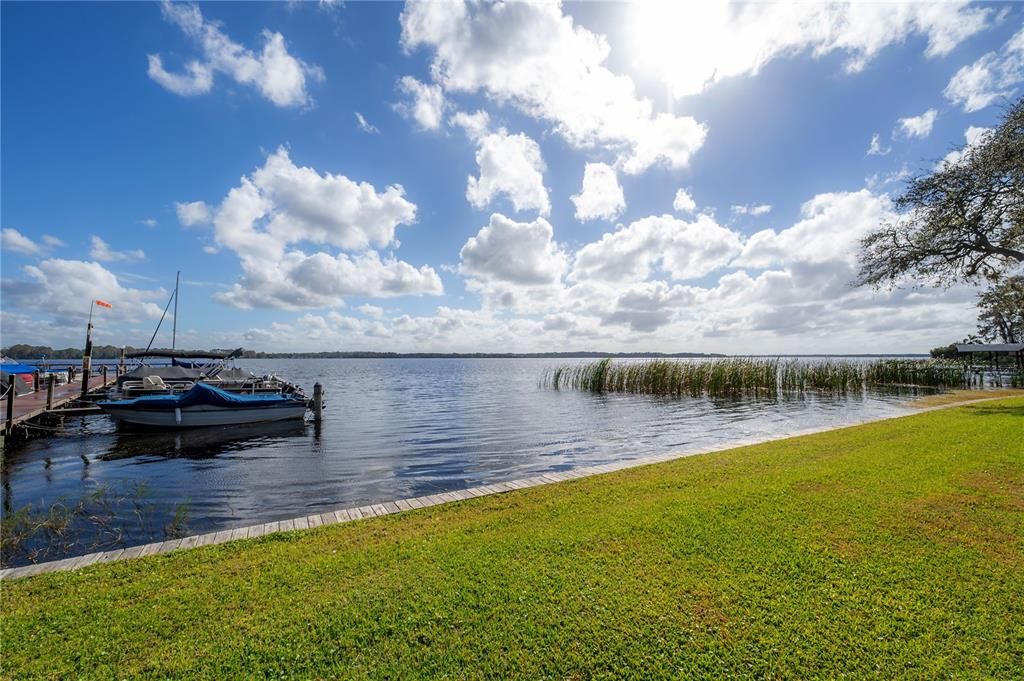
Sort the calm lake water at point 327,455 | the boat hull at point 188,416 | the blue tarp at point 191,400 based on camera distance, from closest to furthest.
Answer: the calm lake water at point 327,455 < the blue tarp at point 191,400 < the boat hull at point 188,416

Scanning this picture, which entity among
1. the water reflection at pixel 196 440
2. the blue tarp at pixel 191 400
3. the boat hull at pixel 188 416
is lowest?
the water reflection at pixel 196 440

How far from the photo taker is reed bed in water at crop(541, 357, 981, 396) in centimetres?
2892

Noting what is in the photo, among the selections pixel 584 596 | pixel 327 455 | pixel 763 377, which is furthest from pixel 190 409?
pixel 763 377

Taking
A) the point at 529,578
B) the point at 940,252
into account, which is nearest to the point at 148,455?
the point at 529,578

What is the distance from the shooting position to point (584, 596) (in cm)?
383

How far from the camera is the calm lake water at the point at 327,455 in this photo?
846 centimetres

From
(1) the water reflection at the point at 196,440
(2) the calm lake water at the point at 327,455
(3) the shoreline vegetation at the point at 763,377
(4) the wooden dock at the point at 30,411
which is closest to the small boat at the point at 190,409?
(1) the water reflection at the point at 196,440

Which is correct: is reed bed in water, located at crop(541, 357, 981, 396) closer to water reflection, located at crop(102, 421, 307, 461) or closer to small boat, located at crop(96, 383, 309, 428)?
water reflection, located at crop(102, 421, 307, 461)

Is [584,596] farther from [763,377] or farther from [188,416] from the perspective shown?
[763,377]

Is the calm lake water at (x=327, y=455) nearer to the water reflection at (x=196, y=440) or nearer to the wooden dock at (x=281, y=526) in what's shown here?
the water reflection at (x=196, y=440)

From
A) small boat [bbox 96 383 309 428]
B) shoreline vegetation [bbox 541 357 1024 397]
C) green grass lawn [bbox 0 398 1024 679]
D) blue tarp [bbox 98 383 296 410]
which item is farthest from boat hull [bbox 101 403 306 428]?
shoreline vegetation [bbox 541 357 1024 397]

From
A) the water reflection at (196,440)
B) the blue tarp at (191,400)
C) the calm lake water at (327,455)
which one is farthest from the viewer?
the blue tarp at (191,400)

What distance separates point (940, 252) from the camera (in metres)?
18.1

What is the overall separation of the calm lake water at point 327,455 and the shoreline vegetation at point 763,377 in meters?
5.04
